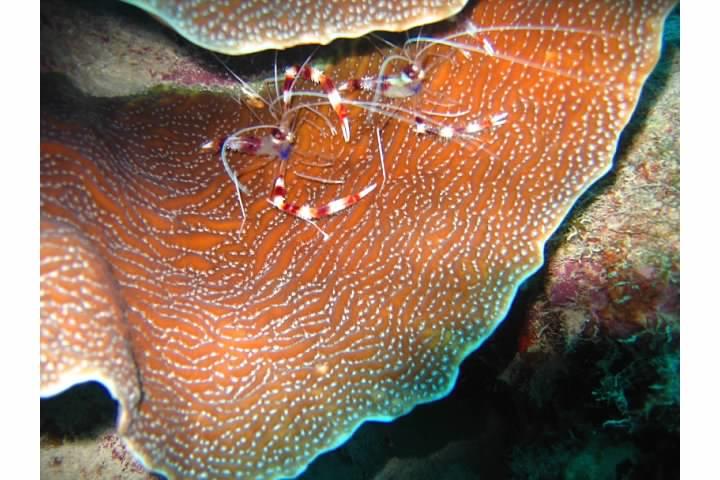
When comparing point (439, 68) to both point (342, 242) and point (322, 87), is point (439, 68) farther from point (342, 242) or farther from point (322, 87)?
point (342, 242)

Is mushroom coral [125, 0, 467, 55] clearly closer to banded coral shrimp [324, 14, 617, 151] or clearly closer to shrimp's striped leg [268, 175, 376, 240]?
banded coral shrimp [324, 14, 617, 151]

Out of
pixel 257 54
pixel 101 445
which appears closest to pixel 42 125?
pixel 257 54

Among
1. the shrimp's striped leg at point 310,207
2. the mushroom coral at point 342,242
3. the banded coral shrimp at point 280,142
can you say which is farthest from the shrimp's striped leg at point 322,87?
the shrimp's striped leg at point 310,207

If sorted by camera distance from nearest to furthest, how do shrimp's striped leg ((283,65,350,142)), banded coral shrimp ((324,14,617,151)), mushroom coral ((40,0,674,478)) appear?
mushroom coral ((40,0,674,478)) → banded coral shrimp ((324,14,617,151)) → shrimp's striped leg ((283,65,350,142))

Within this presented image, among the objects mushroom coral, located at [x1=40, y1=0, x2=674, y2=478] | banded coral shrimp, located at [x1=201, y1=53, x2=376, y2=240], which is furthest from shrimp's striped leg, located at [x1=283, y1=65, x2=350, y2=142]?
mushroom coral, located at [x1=40, y1=0, x2=674, y2=478]

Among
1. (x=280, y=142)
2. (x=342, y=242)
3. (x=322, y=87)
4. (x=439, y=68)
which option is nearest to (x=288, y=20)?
(x=322, y=87)
